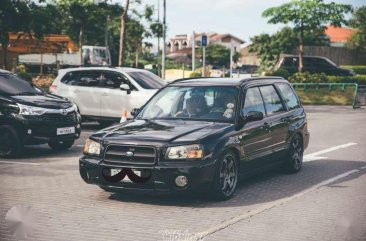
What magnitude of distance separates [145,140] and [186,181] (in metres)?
0.68

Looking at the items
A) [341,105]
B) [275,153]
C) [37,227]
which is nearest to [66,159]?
[275,153]

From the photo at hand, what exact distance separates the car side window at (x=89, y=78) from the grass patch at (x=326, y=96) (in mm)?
13710

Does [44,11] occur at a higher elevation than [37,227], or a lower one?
higher

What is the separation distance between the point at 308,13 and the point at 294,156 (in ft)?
8.07

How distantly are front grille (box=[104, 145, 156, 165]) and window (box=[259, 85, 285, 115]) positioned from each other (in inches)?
101

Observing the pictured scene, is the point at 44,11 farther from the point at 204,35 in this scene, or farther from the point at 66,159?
the point at 66,159

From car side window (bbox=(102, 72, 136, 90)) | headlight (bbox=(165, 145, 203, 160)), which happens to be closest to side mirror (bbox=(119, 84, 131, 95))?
car side window (bbox=(102, 72, 136, 90))

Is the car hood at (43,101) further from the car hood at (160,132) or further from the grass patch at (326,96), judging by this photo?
the grass patch at (326,96)

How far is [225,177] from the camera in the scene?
7297 mm

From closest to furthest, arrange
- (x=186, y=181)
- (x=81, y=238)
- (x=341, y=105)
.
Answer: (x=81, y=238) < (x=186, y=181) < (x=341, y=105)

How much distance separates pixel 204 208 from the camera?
6.90 metres

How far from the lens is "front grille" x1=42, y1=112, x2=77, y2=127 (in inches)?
436

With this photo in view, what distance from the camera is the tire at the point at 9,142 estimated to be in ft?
35.7

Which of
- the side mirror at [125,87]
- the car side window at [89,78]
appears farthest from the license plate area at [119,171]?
the car side window at [89,78]
